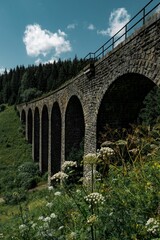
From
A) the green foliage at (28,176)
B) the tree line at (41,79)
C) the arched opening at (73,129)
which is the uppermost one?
the tree line at (41,79)

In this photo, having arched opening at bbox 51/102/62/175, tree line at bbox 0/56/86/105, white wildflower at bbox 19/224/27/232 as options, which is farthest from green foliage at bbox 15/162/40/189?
tree line at bbox 0/56/86/105

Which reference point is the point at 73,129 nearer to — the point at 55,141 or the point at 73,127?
the point at 73,127

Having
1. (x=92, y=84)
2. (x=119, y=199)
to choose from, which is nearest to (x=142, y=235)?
(x=119, y=199)

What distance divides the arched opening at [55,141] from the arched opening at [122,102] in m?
11.4

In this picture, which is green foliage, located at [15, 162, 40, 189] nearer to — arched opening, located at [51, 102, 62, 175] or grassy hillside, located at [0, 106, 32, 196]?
grassy hillside, located at [0, 106, 32, 196]

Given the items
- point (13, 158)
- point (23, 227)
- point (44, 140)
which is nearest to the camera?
point (23, 227)

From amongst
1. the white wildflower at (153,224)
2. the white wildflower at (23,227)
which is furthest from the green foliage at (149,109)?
the white wildflower at (153,224)

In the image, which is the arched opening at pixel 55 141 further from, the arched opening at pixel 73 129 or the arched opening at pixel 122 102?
the arched opening at pixel 122 102

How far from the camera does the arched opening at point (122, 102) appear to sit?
38.4 ft

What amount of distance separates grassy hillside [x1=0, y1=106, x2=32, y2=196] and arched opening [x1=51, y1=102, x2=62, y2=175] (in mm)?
5932

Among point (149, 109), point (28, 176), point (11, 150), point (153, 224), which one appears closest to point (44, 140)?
point (28, 176)

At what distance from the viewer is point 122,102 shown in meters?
13.3

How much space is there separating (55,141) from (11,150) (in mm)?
19178

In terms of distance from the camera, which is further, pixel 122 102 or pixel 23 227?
pixel 122 102
